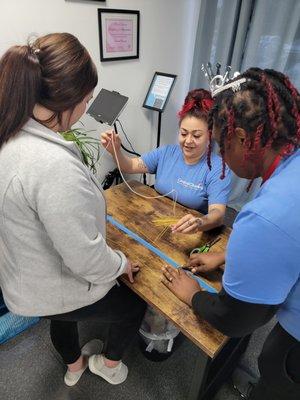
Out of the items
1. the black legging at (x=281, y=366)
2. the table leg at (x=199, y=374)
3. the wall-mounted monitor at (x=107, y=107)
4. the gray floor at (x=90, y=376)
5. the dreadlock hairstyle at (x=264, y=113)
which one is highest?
the dreadlock hairstyle at (x=264, y=113)

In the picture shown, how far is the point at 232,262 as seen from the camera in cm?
68

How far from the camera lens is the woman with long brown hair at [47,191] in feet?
2.35

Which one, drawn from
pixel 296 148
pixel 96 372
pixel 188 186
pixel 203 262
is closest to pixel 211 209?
pixel 188 186

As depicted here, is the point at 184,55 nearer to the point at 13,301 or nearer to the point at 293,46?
the point at 293,46

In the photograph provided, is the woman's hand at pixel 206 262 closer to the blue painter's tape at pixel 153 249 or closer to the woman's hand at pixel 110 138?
the blue painter's tape at pixel 153 249

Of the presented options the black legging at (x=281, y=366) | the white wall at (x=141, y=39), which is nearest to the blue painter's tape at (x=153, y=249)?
the black legging at (x=281, y=366)

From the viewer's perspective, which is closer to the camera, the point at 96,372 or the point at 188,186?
the point at 96,372

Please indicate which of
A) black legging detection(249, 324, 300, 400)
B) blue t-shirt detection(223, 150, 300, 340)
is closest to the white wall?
blue t-shirt detection(223, 150, 300, 340)

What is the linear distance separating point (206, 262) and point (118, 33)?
1.85m

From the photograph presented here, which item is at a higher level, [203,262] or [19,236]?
[19,236]

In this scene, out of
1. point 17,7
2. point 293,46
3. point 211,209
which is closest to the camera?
point 211,209

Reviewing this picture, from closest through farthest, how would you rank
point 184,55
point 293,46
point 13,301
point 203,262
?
1. point 13,301
2. point 203,262
3. point 293,46
4. point 184,55

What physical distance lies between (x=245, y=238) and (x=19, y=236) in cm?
61

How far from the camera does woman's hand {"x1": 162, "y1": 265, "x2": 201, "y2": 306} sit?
96cm
